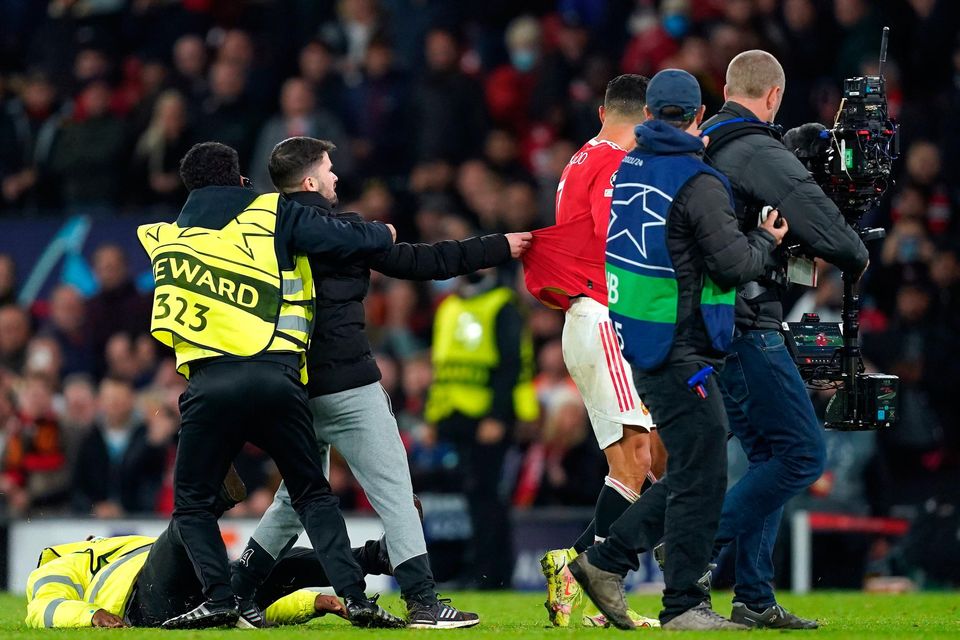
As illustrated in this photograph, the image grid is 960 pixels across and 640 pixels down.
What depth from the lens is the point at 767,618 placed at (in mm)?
7809

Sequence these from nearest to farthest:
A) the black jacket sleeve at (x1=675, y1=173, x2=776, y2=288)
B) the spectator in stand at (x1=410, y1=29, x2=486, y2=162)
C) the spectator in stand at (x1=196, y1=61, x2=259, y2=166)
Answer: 1. the black jacket sleeve at (x1=675, y1=173, x2=776, y2=288)
2. the spectator in stand at (x1=410, y1=29, x2=486, y2=162)
3. the spectator in stand at (x1=196, y1=61, x2=259, y2=166)

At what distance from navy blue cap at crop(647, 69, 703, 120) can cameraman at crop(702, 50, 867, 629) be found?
0.50 meters

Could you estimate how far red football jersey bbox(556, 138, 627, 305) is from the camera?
27.2ft

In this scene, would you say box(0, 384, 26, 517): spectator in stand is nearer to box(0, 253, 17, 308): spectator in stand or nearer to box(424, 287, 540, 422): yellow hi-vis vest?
box(0, 253, 17, 308): spectator in stand

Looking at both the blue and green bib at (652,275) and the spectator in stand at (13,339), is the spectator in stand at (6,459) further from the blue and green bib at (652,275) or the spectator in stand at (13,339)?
the blue and green bib at (652,275)

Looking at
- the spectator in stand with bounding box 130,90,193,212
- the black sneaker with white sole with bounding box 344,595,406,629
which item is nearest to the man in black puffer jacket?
the black sneaker with white sole with bounding box 344,595,406,629

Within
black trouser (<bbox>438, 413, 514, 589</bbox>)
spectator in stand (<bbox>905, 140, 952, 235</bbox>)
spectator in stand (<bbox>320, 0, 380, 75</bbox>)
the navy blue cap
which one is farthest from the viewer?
spectator in stand (<bbox>320, 0, 380, 75</bbox>)

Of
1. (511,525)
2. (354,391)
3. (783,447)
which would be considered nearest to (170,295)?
(354,391)

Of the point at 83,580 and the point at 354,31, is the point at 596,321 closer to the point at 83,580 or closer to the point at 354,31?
the point at 83,580

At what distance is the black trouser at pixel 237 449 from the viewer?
24.8ft

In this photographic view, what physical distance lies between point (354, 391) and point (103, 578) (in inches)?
62.5

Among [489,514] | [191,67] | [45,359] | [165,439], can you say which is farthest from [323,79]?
[489,514]

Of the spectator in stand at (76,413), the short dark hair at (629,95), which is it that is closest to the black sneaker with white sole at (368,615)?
the short dark hair at (629,95)

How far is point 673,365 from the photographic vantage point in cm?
715
